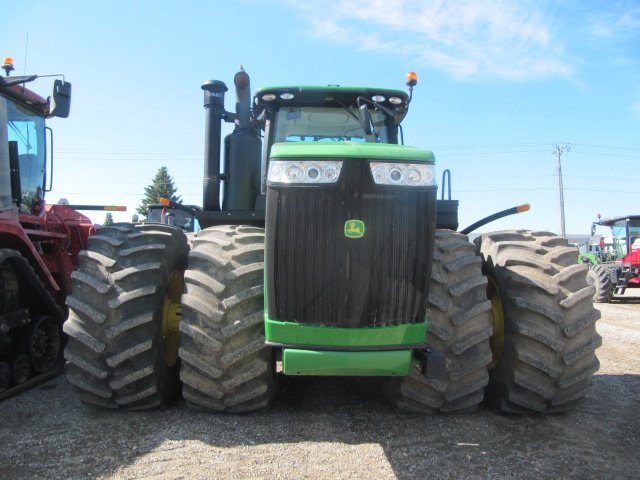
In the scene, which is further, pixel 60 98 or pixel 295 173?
pixel 60 98

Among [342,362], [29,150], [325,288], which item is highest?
[29,150]

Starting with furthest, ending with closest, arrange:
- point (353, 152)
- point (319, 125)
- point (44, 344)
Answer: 1. point (44, 344)
2. point (319, 125)
3. point (353, 152)

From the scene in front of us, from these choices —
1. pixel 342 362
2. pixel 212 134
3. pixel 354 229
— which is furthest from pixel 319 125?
pixel 342 362

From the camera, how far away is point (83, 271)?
3.56 meters

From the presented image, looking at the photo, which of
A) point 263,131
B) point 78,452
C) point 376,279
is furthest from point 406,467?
point 263,131

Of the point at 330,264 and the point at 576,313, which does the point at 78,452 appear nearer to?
the point at 330,264

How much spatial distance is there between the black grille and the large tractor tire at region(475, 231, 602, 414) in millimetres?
1042

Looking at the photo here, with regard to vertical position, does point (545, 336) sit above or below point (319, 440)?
above

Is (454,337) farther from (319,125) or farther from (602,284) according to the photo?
(602,284)

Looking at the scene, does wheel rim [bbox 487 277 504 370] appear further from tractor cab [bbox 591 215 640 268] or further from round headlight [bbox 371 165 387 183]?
tractor cab [bbox 591 215 640 268]

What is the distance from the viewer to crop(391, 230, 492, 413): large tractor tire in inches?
129

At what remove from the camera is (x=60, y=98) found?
14.3 feet

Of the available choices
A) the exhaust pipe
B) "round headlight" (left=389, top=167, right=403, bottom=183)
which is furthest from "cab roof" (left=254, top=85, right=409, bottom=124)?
"round headlight" (left=389, top=167, right=403, bottom=183)

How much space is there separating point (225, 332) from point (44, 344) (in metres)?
2.88
